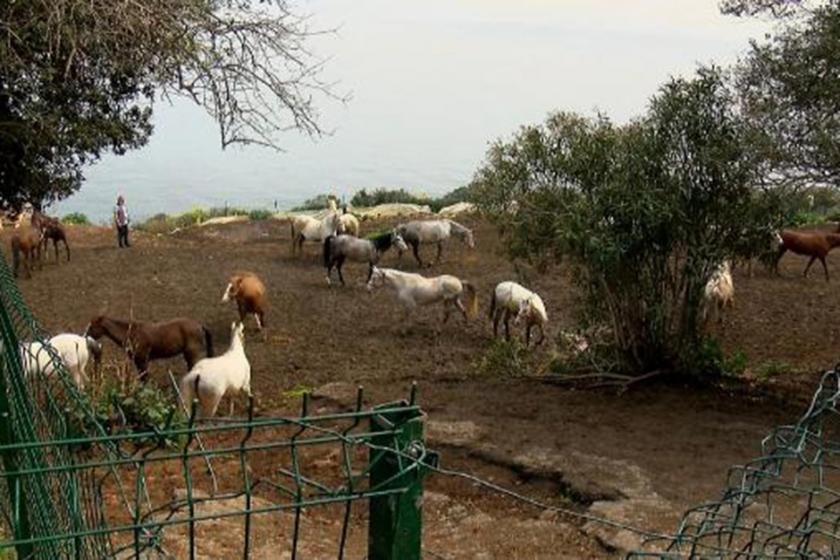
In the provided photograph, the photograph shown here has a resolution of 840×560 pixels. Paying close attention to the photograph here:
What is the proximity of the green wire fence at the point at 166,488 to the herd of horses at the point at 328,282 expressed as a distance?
2.60 ft

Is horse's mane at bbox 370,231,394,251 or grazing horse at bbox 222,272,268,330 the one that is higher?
horse's mane at bbox 370,231,394,251

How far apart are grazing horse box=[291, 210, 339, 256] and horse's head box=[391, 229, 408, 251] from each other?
4.65 ft

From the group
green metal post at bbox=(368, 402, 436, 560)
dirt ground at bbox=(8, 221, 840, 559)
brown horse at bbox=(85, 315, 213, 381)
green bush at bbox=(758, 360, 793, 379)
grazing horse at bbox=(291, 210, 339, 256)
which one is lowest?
green bush at bbox=(758, 360, 793, 379)

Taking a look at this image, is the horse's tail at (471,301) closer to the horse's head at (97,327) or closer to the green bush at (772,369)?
the green bush at (772,369)

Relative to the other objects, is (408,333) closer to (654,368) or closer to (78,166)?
(654,368)

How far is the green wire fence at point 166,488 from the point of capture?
224 centimetres

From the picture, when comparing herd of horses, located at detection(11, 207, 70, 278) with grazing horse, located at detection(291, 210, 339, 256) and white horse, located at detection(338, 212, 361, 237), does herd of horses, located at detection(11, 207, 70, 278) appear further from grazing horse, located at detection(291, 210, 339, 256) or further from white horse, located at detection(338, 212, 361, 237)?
white horse, located at detection(338, 212, 361, 237)

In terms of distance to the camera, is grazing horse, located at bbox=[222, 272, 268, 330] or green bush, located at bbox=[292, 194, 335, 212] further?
green bush, located at bbox=[292, 194, 335, 212]

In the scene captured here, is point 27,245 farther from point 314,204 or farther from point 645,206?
point 314,204

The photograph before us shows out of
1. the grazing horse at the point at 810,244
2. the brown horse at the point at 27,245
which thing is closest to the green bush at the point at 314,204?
the brown horse at the point at 27,245

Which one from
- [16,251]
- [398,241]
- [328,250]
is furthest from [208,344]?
[398,241]

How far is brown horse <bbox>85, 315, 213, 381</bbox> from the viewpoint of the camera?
12852 millimetres

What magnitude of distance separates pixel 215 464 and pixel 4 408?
5.67m

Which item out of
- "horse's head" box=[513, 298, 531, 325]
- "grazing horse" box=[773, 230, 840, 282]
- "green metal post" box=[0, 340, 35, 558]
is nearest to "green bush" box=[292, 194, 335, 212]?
"grazing horse" box=[773, 230, 840, 282]
